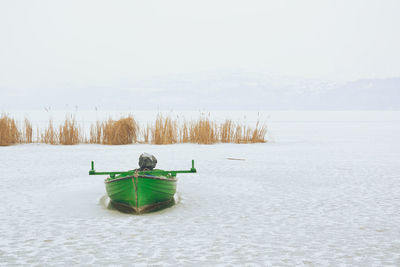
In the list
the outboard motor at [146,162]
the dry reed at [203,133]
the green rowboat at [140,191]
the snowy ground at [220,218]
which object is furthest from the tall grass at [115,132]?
the green rowboat at [140,191]

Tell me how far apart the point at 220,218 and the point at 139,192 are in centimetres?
99

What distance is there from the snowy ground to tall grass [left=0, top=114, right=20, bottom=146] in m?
4.09

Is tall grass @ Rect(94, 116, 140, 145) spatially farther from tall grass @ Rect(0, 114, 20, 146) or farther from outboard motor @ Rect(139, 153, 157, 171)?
outboard motor @ Rect(139, 153, 157, 171)

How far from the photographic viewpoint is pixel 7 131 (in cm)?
1405

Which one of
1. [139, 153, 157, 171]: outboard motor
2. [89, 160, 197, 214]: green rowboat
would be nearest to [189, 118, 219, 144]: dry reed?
[139, 153, 157, 171]: outboard motor

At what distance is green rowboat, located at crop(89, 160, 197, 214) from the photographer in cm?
531

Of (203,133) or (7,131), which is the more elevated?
(7,131)

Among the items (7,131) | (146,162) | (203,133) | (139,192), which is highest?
(7,131)

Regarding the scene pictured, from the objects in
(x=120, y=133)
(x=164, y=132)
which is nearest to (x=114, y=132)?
(x=120, y=133)

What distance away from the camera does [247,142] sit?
50.3 feet

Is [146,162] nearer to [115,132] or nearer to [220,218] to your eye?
[220,218]

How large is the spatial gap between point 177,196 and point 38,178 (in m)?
3.12

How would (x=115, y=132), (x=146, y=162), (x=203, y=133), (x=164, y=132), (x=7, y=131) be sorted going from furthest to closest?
(x=203, y=133) → (x=164, y=132) → (x=115, y=132) → (x=7, y=131) → (x=146, y=162)

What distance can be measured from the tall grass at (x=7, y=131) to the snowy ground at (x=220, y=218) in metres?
4.09
